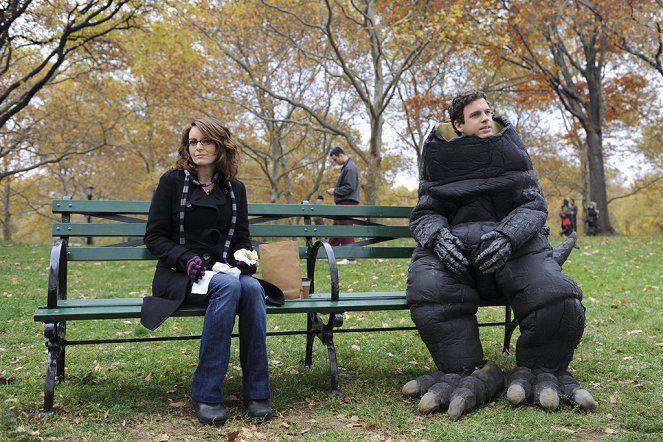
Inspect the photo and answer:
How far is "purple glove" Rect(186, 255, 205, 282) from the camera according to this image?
3.07m

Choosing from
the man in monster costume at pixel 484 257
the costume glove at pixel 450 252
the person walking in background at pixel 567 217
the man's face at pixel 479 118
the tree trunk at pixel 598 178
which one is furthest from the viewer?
the person walking in background at pixel 567 217

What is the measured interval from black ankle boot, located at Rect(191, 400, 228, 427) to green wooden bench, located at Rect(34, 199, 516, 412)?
1.53 ft

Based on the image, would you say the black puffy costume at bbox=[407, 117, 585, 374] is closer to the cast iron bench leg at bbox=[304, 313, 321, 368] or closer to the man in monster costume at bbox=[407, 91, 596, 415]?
the man in monster costume at bbox=[407, 91, 596, 415]

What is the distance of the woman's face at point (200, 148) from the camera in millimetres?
3346

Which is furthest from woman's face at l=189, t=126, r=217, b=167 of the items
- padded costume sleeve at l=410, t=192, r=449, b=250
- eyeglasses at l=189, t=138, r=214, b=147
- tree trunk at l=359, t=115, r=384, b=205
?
tree trunk at l=359, t=115, r=384, b=205

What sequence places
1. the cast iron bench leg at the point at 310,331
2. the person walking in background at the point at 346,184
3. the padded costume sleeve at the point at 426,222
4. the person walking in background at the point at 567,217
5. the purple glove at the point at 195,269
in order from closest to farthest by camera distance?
the purple glove at the point at 195,269 → the padded costume sleeve at the point at 426,222 → the cast iron bench leg at the point at 310,331 → the person walking in background at the point at 346,184 → the person walking in background at the point at 567,217

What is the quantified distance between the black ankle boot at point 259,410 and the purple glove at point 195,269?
2.27ft

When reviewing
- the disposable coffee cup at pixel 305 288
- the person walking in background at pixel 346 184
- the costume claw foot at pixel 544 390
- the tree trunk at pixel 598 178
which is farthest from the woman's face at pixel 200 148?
the tree trunk at pixel 598 178

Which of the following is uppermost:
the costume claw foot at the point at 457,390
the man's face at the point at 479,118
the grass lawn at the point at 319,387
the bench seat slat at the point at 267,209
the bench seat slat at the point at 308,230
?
the man's face at the point at 479,118

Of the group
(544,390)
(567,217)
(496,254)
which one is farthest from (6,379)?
(567,217)

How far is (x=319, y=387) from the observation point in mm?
3564

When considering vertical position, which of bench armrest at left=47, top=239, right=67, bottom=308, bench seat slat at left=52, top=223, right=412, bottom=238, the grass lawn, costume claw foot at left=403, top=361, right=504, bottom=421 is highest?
bench seat slat at left=52, top=223, right=412, bottom=238

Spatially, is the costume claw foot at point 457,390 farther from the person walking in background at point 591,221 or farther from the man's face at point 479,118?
the person walking in background at point 591,221

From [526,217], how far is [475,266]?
0.39 meters
